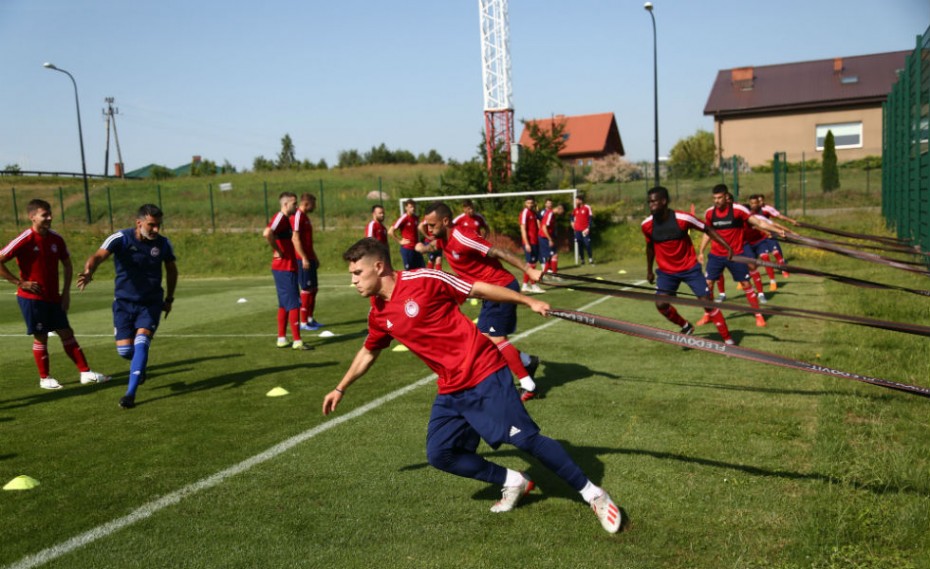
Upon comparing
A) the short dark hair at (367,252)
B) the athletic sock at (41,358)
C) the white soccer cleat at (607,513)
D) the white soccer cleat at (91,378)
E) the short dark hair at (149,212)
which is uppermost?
the short dark hair at (149,212)

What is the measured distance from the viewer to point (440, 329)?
4.46m

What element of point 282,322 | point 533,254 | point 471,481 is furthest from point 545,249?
point 471,481

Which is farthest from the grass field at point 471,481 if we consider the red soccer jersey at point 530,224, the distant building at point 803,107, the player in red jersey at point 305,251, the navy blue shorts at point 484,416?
the distant building at point 803,107

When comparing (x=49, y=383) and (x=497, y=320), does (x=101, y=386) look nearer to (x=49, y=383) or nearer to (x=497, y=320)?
(x=49, y=383)

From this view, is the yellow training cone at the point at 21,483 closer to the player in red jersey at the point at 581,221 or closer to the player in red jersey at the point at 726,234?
the player in red jersey at the point at 726,234

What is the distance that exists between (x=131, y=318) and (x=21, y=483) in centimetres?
290

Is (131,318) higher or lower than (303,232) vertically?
lower

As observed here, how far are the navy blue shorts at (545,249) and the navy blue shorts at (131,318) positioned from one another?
1460 centimetres

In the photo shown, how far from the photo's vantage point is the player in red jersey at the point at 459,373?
4.33m

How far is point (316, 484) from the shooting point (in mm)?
5273

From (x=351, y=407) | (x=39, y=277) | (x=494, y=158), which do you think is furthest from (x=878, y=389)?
(x=494, y=158)

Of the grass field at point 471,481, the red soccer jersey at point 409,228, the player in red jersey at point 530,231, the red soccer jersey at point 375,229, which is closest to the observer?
the grass field at point 471,481

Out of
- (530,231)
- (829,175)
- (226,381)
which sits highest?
(829,175)

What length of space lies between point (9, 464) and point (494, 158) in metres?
24.8
